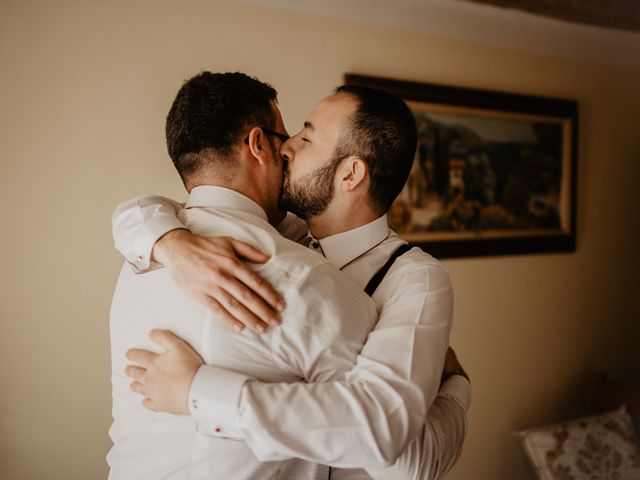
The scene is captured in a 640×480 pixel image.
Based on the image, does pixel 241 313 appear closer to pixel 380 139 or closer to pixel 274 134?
pixel 274 134

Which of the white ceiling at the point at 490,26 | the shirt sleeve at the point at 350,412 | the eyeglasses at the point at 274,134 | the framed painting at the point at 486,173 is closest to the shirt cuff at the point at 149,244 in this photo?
the eyeglasses at the point at 274,134

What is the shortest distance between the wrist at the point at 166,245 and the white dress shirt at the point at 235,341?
1.4 inches

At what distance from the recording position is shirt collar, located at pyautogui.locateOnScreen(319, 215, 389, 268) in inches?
55.7

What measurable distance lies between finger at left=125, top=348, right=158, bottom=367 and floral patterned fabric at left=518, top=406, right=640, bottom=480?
248cm

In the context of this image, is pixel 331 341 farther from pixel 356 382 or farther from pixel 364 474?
pixel 364 474

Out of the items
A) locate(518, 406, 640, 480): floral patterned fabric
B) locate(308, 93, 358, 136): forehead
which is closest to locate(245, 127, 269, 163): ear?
locate(308, 93, 358, 136): forehead

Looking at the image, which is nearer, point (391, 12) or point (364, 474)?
point (364, 474)

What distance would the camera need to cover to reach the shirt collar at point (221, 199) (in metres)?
1.14

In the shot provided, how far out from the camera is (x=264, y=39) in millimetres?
2227

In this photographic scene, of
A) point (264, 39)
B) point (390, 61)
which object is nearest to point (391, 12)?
point (390, 61)

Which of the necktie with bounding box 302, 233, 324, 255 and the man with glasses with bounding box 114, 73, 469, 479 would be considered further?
the necktie with bounding box 302, 233, 324, 255

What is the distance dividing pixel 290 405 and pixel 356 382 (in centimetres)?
13

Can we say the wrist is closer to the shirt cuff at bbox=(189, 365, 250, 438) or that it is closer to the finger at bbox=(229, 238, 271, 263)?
the finger at bbox=(229, 238, 271, 263)

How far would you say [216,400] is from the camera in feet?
2.84
